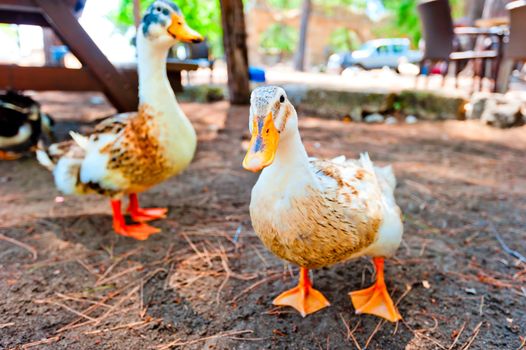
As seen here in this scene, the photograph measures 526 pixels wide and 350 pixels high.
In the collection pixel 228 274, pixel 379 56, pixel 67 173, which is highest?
pixel 379 56

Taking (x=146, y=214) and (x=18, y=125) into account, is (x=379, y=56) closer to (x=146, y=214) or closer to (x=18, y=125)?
(x=18, y=125)

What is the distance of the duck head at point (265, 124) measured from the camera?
4.13 feet

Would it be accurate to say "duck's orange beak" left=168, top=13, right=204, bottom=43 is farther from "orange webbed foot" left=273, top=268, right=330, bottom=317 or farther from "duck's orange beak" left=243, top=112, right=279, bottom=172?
"orange webbed foot" left=273, top=268, right=330, bottom=317

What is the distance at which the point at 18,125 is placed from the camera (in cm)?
416

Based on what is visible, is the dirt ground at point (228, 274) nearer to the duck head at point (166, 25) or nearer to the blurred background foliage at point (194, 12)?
the duck head at point (166, 25)

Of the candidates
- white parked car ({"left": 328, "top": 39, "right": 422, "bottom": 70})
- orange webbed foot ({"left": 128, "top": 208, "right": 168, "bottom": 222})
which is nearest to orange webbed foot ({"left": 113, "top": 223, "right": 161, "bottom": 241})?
orange webbed foot ({"left": 128, "top": 208, "right": 168, "bottom": 222})

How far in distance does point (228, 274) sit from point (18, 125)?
Result: 3259 millimetres

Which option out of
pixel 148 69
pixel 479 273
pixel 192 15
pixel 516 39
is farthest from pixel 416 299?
pixel 192 15

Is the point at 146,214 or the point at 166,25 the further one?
the point at 146,214

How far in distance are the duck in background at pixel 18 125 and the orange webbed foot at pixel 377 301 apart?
3803mm

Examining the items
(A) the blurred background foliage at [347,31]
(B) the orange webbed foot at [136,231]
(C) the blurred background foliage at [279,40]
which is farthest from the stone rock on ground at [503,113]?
(C) the blurred background foliage at [279,40]

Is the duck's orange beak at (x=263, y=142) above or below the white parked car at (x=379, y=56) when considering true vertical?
below

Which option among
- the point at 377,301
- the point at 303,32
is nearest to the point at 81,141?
the point at 377,301

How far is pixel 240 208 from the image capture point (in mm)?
2967
